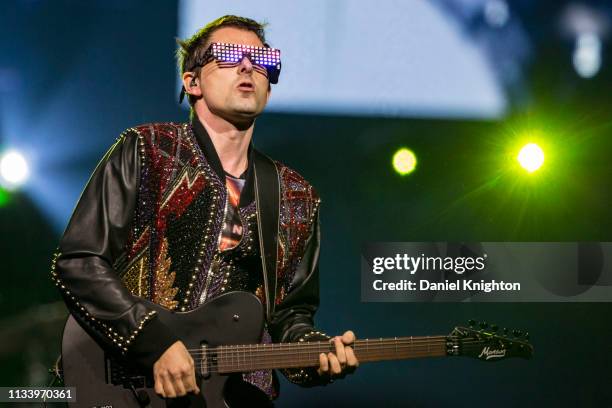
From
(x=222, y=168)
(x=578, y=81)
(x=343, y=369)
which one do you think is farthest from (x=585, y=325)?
(x=222, y=168)

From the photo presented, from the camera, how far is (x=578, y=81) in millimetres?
4387

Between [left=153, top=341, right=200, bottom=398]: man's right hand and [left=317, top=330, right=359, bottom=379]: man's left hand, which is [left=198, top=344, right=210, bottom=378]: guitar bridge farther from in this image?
[left=317, top=330, right=359, bottom=379]: man's left hand

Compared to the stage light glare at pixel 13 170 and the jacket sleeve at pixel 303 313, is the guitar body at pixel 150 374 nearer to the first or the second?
the jacket sleeve at pixel 303 313

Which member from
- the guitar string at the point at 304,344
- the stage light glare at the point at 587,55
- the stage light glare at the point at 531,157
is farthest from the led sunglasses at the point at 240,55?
the stage light glare at the point at 587,55

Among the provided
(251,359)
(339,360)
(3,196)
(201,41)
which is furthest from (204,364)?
(3,196)

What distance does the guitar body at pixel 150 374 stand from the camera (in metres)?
2.43

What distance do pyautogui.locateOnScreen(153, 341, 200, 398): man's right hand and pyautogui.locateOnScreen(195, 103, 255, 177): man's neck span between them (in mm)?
844

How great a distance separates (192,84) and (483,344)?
5.27 ft

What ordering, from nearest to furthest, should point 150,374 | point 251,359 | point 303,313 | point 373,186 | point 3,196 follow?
point 150,374 → point 251,359 → point 303,313 → point 3,196 → point 373,186

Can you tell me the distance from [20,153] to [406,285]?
2131 mm

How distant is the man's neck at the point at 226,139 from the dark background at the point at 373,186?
3.26 feet

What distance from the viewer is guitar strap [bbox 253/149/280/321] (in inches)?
113

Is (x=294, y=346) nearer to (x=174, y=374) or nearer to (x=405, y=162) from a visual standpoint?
(x=174, y=374)

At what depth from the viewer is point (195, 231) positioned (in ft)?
8.95
